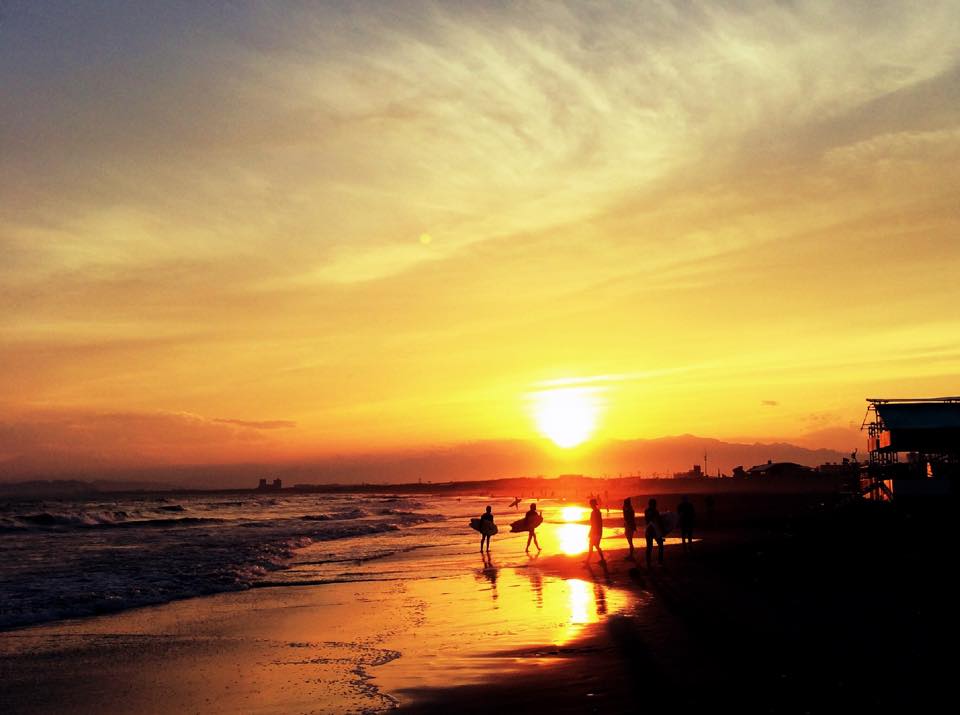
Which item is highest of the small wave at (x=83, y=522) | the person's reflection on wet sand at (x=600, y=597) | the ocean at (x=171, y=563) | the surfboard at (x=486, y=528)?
the surfboard at (x=486, y=528)

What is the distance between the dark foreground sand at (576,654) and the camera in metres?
10.5

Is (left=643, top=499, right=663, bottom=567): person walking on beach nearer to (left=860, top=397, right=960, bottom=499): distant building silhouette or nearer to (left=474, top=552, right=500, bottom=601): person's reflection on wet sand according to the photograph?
(left=474, top=552, right=500, bottom=601): person's reflection on wet sand

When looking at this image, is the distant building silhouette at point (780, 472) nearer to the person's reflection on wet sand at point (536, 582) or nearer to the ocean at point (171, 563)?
the ocean at point (171, 563)

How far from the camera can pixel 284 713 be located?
10570mm

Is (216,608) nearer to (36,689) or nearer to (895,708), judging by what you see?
(36,689)

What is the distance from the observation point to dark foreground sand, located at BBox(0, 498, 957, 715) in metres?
10.5

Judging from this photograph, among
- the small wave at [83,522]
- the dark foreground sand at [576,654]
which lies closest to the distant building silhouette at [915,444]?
the dark foreground sand at [576,654]

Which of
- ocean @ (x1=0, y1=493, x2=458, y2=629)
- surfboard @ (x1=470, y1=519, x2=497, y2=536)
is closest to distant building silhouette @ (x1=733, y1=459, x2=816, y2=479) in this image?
ocean @ (x1=0, y1=493, x2=458, y2=629)

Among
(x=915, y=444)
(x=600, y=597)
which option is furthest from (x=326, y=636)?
(x=915, y=444)

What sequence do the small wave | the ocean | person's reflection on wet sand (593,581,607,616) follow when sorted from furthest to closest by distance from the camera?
1. the small wave
2. the ocean
3. person's reflection on wet sand (593,581,607,616)

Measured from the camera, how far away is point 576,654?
13.0 metres

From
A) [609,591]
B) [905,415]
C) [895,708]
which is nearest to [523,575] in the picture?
[609,591]

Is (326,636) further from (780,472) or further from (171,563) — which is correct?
(780,472)

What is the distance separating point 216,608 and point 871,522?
24.5m
